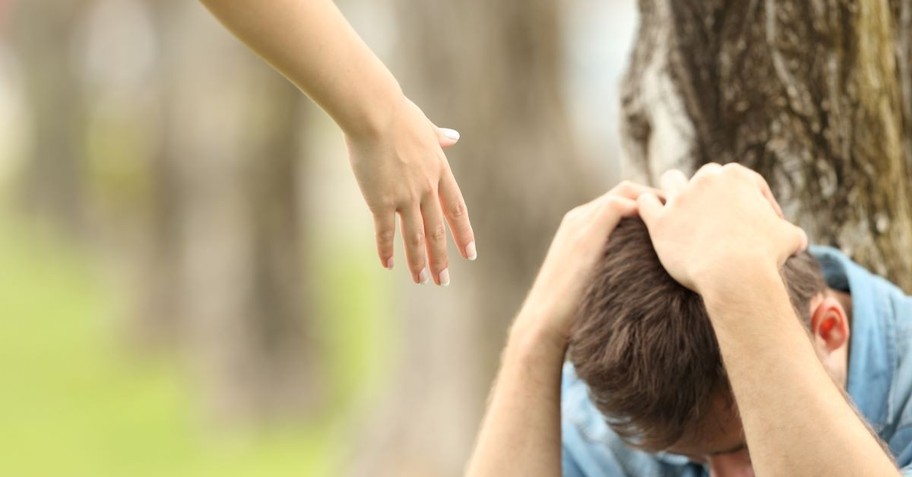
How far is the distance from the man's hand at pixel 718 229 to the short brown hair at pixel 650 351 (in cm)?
5

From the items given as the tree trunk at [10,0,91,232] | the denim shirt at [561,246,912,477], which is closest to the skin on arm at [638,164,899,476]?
the denim shirt at [561,246,912,477]

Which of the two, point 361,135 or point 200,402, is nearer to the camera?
point 361,135

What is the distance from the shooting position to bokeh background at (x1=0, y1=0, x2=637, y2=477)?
22.7ft

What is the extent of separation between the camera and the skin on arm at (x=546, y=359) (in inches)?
106

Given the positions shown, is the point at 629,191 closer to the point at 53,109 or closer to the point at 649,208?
the point at 649,208

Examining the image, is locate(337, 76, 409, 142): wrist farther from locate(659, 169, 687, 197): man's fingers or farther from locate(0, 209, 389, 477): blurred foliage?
locate(0, 209, 389, 477): blurred foliage

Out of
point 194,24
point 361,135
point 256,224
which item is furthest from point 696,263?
point 194,24

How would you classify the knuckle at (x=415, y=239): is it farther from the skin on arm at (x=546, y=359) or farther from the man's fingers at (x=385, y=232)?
the skin on arm at (x=546, y=359)

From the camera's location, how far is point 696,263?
2430 millimetres

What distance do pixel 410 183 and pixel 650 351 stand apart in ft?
1.75

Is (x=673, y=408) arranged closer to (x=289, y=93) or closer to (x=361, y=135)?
(x=361, y=135)

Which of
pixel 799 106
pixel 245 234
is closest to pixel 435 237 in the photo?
pixel 799 106

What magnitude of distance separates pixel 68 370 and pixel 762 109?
461 inches

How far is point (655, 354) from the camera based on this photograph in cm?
244
